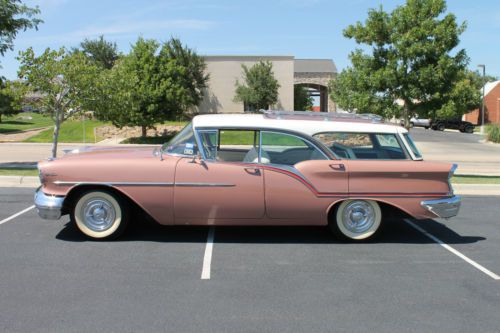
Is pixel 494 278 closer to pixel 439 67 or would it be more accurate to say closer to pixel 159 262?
pixel 159 262

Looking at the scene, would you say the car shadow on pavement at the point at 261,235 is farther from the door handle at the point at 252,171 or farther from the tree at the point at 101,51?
the tree at the point at 101,51

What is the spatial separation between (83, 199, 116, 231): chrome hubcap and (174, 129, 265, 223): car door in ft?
2.72

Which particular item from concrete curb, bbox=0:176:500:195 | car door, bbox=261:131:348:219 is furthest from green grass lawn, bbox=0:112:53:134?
car door, bbox=261:131:348:219

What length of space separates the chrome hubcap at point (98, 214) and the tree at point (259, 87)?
120 ft

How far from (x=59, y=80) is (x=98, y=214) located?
883 centimetres

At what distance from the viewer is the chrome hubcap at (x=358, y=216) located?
6.07 meters

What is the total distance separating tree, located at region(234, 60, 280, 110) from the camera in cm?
4200

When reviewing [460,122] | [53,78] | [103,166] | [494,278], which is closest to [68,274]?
[103,166]

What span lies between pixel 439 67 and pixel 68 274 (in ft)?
41.2

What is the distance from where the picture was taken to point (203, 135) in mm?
6043

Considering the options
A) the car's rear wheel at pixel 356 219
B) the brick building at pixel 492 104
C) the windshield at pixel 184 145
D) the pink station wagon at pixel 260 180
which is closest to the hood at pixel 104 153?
the pink station wagon at pixel 260 180

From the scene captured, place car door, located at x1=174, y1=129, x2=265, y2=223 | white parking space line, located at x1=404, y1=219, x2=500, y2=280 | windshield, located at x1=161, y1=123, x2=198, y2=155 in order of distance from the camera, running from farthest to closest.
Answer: windshield, located at x1=161, y1=123, x2=198, y2=155 < car door, located at x1=174, y1=129, x2=265, y2=223 < white parking space line, located at x1=404, y1=219, x2=500, y2=280

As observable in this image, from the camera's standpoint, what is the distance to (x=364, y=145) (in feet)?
20.6

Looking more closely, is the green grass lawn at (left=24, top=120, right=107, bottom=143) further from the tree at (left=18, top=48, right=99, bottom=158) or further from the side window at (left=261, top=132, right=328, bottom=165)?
the side window at (left=261, top=132, right=328, bottom=165)
